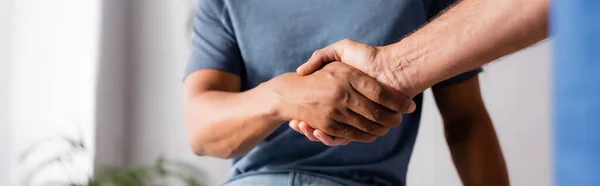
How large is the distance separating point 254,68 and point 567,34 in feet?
2.66

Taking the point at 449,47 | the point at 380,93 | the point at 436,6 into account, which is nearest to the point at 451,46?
the point at 449,47

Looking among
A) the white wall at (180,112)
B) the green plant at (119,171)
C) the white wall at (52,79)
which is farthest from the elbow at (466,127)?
the white wall at (52,79)

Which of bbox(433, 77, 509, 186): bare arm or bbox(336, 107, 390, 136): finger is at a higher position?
bbox(433, 77, 509, 186): bare arm

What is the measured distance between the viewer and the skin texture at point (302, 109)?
0.84m

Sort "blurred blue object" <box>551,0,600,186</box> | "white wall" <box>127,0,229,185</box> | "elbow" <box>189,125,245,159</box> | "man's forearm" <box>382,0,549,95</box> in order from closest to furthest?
"blurred blue object" <box>551,0,600,186</box>, "man's forearm" <box>382,0,549,95</box>, "elbow" <box>189,125,245,159</box>, "white wall" <box>127,0,229,185</box>

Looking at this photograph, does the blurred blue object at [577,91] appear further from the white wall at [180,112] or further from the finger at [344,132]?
the white wall at [180,112]

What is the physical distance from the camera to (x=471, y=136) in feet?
3.46

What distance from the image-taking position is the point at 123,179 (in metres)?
1.31

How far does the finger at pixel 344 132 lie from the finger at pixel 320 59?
83 mm

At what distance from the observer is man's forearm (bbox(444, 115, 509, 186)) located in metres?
1.04

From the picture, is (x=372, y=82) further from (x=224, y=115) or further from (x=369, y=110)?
(x=224, y=115)

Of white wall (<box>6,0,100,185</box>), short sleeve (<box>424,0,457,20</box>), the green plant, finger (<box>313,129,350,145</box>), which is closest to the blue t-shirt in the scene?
short sleeve (<box>424,0,457,20</box>)

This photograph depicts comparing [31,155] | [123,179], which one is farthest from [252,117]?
[31,155]

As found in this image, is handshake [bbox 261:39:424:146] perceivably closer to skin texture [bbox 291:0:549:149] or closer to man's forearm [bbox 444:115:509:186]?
skin texture [bbox 291:0:549:149]
